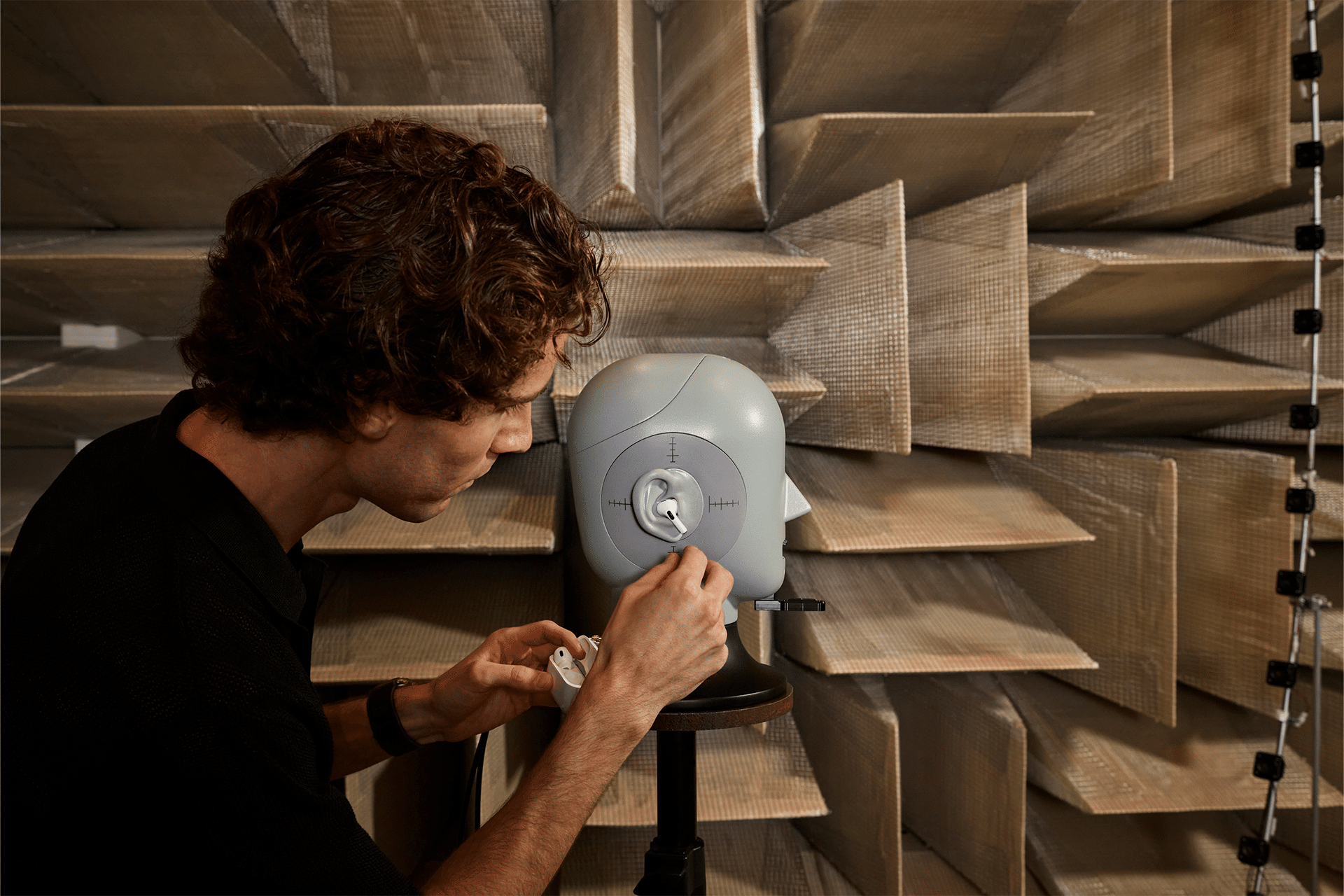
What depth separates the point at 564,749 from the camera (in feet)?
2.95

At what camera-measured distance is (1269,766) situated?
1.71 metres

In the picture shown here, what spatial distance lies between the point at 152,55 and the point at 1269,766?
9.10 ft

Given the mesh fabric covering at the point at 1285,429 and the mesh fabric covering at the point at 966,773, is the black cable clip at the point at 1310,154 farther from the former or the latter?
the mesh fabric covering at the point at 966,773

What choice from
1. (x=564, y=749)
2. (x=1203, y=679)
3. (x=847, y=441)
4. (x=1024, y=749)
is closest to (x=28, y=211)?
(x=564, y=749)

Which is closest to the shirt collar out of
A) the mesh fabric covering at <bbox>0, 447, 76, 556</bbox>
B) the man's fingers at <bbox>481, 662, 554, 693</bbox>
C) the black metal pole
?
the man's fingers at <bbox>481, 662, 554, 693</bbox>

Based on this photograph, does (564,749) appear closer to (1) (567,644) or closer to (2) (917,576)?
(1) (567,644)

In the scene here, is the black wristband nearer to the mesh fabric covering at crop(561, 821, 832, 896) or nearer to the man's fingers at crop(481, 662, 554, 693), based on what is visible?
the man's fingers at crop(481, 662, 554, 693)

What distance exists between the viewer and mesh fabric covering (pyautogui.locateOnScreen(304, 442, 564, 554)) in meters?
1.55

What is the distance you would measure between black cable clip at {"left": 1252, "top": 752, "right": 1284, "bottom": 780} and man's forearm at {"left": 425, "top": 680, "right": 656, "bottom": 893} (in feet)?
5.17

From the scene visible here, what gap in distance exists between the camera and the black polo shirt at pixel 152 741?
0.74 metres

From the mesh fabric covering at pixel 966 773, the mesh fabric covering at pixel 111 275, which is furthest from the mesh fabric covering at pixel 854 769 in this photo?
the mesh fabric covering at pixel 111 275

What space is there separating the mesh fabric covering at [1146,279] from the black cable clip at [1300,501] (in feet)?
1.55

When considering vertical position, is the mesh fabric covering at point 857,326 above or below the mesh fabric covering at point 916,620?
above

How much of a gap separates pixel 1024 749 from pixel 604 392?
51.6 inches
